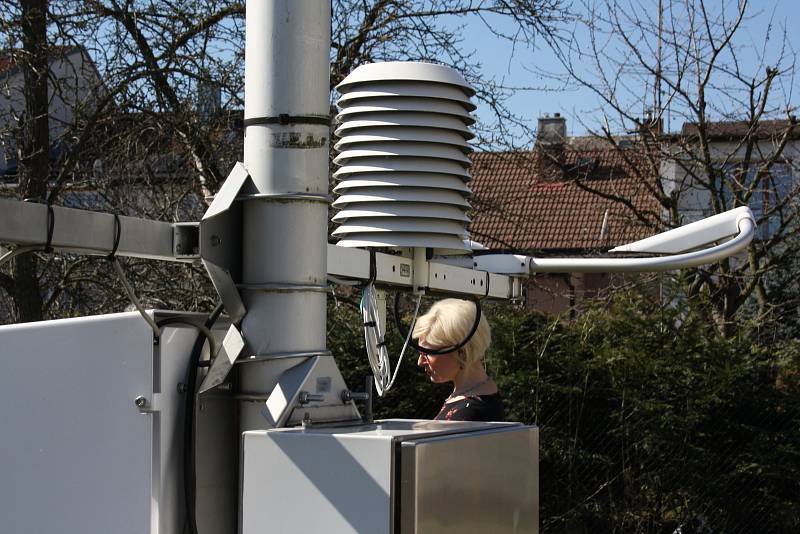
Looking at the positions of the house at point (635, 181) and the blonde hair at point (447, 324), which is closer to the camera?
the blonde hair at point (447, 324)

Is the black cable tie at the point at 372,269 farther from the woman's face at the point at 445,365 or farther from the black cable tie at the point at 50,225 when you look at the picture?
the woman's face at the point at 445,365

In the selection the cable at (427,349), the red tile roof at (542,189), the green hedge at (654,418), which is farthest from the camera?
the red tile roof at (542,189)

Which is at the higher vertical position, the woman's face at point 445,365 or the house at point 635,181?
the house at point 635,181

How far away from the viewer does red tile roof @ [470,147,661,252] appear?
863 cm

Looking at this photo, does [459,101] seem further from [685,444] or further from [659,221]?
[659,221]

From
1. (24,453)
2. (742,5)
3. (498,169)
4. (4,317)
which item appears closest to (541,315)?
(498,169)

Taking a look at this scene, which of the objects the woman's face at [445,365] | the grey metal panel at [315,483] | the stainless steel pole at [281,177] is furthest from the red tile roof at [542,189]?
the grey metal panel at [315,483]

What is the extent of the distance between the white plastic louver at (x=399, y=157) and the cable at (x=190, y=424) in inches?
18.4

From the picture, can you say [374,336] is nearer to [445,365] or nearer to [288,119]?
[288,119]

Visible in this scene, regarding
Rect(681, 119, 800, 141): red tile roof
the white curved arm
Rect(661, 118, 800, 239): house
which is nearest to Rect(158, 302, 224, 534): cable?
the white curved arm

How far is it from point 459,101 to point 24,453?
3.68ft

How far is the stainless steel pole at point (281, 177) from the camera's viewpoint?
5.71ft

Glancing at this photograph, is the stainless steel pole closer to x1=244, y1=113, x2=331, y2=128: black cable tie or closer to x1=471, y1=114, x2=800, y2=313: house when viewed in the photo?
x1=244, y1=113, x2=331, y2=128: black cable tie

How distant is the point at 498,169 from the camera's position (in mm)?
8617
